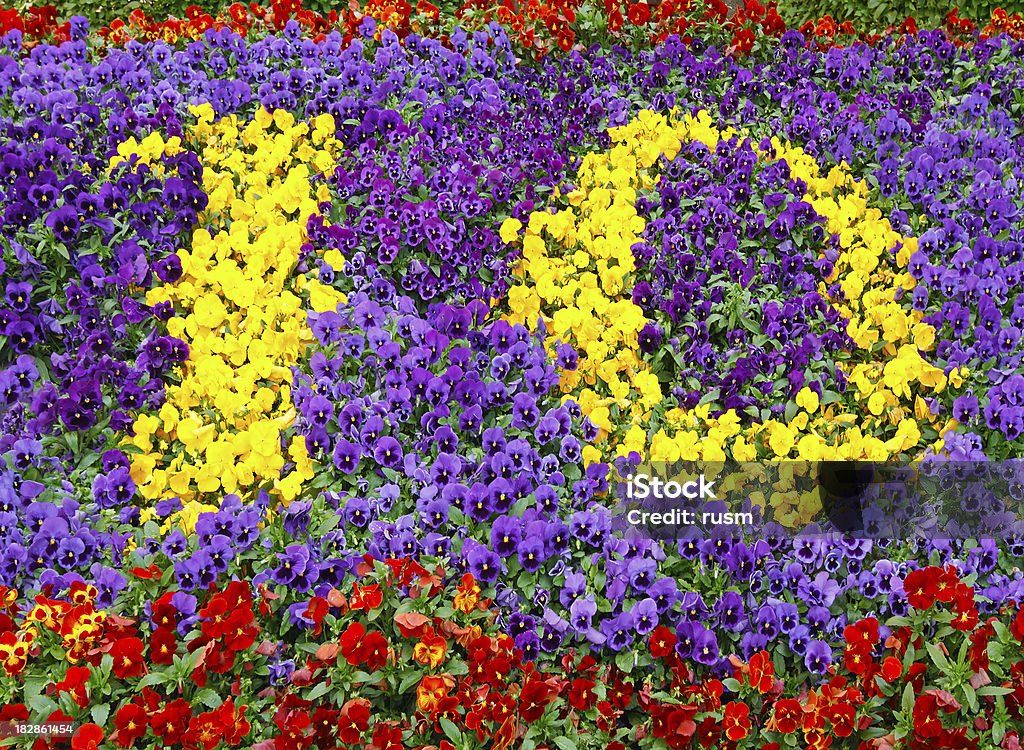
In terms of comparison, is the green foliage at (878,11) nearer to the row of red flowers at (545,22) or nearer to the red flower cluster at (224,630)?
the row of red flowers at (545,22)

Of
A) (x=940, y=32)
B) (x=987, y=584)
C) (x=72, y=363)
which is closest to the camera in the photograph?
(x=987, y=584)

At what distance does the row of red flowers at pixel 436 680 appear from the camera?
2.41 metres

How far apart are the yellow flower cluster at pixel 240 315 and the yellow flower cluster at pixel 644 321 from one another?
35.0 inches

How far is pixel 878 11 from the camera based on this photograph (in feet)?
19.5

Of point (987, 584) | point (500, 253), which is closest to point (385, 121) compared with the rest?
point (500, 253)

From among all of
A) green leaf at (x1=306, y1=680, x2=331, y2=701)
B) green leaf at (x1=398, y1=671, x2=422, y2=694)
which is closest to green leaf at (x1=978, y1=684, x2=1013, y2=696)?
green leaf at (x1=398, y1=671, x2=422, y2=694)

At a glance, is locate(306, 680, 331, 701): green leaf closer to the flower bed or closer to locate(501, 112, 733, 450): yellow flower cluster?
the flower bed

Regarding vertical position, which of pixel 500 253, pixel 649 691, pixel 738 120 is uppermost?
pixel 738 120

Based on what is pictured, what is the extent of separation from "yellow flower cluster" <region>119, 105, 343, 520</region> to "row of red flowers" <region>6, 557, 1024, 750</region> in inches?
20.2

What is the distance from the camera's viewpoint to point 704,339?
3.62 metres

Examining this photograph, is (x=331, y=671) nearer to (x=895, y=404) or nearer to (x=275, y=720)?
(x=275, y=720)

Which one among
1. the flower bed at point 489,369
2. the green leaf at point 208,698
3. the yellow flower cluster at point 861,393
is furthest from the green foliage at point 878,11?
the green leaf at point 208,698

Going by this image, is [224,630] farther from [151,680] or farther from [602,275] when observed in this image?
[602,275]

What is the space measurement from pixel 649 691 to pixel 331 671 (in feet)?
2.71
